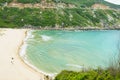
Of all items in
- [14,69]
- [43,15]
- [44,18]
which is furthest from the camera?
[43,15]

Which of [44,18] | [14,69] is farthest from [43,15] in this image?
[14,69]

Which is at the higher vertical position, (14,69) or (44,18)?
(14,69)

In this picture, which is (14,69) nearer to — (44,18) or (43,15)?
(44,18)

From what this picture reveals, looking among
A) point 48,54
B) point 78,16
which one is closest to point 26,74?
point 48,54

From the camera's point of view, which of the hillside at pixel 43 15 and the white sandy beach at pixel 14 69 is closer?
the white sandy beach at pixel 14 69

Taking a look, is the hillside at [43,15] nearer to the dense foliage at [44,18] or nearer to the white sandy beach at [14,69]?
the dense foliage at [44,18]

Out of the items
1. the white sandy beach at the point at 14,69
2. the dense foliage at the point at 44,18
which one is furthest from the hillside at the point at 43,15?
the white sandy beach at the point at 14,69

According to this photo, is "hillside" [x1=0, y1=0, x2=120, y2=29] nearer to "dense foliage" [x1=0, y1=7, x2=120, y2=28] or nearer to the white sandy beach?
"dense foliage" [x1=0, y1=7, x2=120, y2=28]

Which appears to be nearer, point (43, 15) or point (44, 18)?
point (44, 18)

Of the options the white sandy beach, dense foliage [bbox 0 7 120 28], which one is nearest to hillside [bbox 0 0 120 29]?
dense foliage [bbox 0 7 120 28]

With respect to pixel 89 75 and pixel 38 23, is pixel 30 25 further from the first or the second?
pixel 89 75

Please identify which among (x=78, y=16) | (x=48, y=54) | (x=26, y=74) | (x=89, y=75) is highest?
(x=89, y=75)
